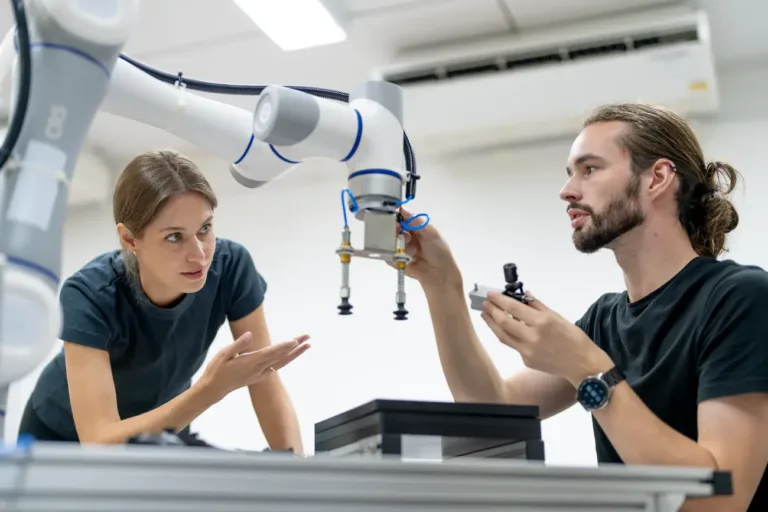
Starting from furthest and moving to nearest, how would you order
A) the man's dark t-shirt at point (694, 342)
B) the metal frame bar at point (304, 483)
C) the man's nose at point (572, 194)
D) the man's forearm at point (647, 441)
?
the man's nose at point (572, 194) → the man's dark t-shirt at point (694, 342) → the man's forearm at point (647, 441) → the metal frame bar at point (304, 483)

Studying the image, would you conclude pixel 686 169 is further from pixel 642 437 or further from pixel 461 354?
pixel 642 437

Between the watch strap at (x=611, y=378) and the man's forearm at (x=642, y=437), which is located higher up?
the watch strap at (x=611, y=378)

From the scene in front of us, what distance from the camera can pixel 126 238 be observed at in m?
1.70

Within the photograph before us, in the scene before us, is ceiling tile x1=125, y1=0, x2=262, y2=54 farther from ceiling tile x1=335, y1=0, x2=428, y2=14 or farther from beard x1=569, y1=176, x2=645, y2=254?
beard x1=569, y1=176, x2=645, y2=254

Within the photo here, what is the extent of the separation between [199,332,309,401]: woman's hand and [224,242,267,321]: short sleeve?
369mm

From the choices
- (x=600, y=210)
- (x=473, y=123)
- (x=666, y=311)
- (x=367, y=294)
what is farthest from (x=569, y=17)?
(x=666, y=311)

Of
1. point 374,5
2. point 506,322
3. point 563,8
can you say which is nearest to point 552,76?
point 563,8

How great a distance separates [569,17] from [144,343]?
1.98 m

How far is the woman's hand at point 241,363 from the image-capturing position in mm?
1405

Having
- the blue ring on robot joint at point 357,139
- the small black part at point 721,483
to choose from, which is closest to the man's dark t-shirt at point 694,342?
the small black part at point 721,483

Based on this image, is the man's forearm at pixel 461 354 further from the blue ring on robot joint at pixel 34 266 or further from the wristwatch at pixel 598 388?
the blue ring on robot joint at pixel 34 266

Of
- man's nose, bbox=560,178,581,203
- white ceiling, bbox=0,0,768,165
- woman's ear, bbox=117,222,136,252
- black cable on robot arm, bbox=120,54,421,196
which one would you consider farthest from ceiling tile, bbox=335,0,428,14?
black cable on robot arm, bbox=120,54,421,196

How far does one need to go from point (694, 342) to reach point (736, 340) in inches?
3.7

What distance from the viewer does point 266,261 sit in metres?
3.67
